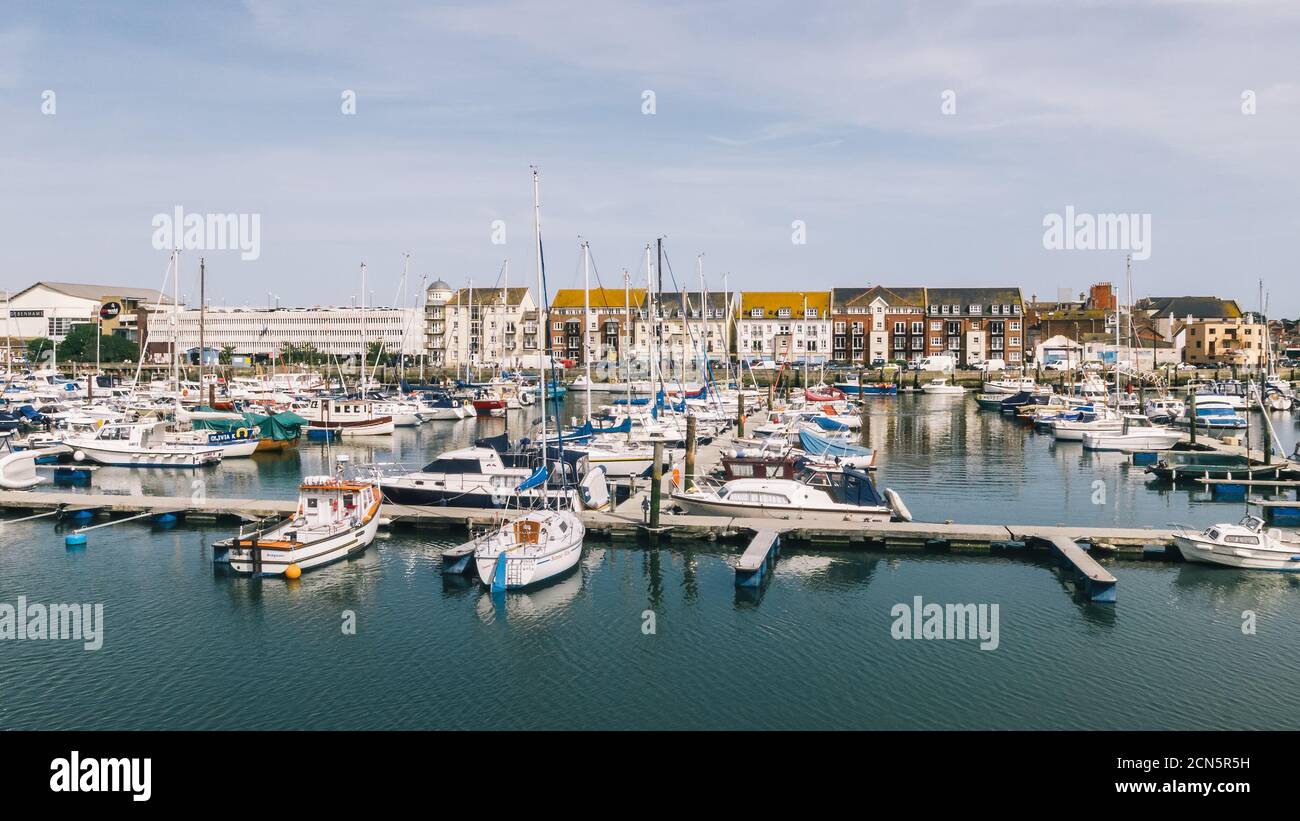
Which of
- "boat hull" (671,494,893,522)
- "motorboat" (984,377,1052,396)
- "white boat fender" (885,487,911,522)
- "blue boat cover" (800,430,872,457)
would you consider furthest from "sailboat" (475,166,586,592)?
"motorboat" (984,377,1052,396)

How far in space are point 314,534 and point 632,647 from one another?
43.2 ft

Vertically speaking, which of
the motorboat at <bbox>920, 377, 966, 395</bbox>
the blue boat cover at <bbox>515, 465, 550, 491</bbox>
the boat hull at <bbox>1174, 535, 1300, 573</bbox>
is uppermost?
the motorboat at <bbox>920, 377, 966, 395</bbox>

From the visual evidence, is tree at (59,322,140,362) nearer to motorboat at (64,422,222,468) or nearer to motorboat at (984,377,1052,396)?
motorboat at (64,422,222,468)

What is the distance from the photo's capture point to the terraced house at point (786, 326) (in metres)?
156

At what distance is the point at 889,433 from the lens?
81750mm

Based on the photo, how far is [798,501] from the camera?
40438 millimetres

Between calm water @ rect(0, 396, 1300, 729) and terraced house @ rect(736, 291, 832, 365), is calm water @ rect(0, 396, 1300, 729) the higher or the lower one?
the lower one

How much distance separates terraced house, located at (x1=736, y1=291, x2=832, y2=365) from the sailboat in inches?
4750

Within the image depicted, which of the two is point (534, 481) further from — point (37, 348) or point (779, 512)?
point (37, 348)

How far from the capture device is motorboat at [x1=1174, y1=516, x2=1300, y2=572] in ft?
111

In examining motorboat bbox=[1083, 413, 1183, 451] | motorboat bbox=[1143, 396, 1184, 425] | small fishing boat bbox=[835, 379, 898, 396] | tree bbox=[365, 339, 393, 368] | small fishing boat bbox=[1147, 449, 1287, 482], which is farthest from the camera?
tree bbox=[365, 339, 393, 368]

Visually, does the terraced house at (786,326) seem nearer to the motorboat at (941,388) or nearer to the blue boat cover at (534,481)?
the motorboat at (941,388)
